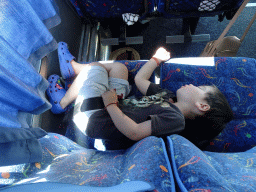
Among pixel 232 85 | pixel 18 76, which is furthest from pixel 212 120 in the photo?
pixel 18 76

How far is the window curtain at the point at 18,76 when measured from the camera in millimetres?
531

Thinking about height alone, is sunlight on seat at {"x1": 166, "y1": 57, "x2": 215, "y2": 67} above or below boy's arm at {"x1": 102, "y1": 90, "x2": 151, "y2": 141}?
above

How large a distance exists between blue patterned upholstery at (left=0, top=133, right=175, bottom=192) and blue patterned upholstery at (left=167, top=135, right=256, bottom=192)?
34 mm

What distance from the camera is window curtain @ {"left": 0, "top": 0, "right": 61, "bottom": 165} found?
531 millimetres

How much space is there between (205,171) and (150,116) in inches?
14.8

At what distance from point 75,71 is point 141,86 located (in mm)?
486

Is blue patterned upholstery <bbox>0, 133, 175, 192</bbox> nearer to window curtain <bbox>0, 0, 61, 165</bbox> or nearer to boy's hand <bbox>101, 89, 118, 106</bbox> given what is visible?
window curtain <bbox>0, 0, 61, 165</bbox>

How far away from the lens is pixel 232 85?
3.32ft

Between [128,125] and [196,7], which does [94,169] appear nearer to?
[128,125]

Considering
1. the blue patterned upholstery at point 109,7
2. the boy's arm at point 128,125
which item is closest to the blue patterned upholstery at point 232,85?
the boy's arm at point 128,125

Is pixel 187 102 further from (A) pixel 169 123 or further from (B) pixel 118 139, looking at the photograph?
(B) pixel 118 139

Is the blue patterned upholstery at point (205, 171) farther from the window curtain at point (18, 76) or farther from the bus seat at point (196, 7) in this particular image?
the bus seat at point (196, 7)

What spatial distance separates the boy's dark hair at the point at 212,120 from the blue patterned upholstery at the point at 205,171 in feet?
0.73

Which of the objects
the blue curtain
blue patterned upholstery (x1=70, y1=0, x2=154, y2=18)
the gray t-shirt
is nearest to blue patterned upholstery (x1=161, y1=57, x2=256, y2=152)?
the gray t-shirt
